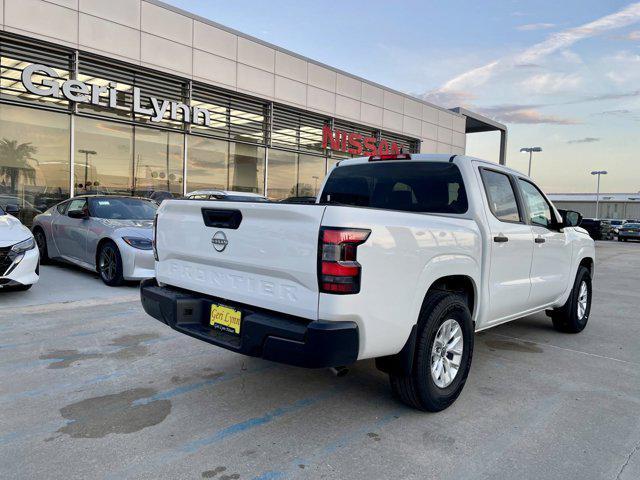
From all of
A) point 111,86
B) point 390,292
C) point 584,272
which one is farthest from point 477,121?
point 390,292

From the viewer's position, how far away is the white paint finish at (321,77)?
745 inches

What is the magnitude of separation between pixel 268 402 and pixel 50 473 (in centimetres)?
144

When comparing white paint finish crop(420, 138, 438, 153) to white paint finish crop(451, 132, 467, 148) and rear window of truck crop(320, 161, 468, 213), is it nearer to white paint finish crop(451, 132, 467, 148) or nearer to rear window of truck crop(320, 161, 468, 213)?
white paint finish crop(451, 132, 467, 148)

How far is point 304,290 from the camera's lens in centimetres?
283

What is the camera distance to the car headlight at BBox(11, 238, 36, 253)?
21.1 ft

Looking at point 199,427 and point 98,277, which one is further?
point 98,277

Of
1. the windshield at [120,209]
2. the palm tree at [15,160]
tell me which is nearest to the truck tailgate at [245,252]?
the windshield at [120,209]

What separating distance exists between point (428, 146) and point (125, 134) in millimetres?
15234

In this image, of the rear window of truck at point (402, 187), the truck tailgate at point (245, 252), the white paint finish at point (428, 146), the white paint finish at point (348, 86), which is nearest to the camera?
the truck tailgate at point (245, 252)

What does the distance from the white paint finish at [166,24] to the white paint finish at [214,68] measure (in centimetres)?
56

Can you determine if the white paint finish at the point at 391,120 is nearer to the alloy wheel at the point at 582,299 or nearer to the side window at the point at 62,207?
the side window at the point at 62,207

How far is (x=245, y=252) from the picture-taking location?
3152mm

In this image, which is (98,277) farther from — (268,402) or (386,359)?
(386,359)

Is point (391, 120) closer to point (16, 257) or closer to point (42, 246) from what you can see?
point (42, 246)
